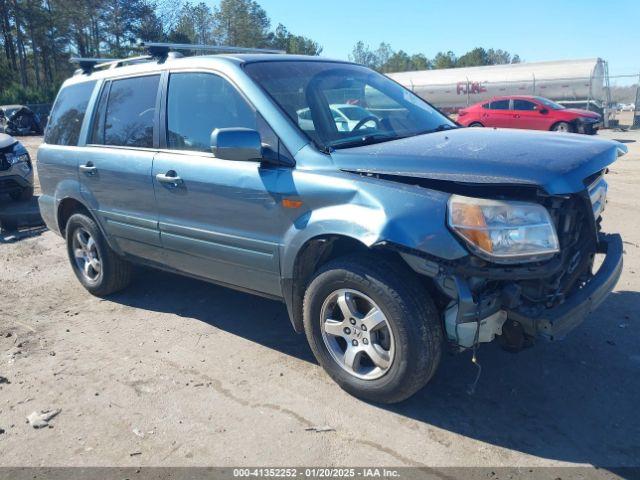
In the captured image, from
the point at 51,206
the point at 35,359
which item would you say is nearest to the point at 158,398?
the point at 35,359

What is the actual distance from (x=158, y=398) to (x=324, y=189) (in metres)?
1.64

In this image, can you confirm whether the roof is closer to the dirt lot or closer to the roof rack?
the roof rack

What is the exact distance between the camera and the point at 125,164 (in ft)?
14.6

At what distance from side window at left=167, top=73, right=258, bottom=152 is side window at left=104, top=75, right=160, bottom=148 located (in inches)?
10.0

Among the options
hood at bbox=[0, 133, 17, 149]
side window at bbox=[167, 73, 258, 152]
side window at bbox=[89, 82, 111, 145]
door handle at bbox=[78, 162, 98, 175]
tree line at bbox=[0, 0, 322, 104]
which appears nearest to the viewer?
side window at bbox=[167, 73, 258, 152]

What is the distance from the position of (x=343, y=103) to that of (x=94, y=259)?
9.04ft

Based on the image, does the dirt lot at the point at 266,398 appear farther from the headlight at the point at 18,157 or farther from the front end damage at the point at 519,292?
the headlight at the point at 18,157

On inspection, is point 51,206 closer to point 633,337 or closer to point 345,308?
point 345,308

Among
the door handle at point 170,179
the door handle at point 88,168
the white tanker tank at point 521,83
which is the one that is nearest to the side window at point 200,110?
the door handle at point 170,179

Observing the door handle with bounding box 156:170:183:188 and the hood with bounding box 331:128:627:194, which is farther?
the door handle with bounding box 156:170:183:188

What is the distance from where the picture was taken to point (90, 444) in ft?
10.2

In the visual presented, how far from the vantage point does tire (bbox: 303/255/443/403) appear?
2.97 meters

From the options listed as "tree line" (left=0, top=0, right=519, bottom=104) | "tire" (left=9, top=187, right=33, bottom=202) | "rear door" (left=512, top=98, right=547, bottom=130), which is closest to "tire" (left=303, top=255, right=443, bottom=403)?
"tire" (left=9, top=187, right=33, bottom=202)

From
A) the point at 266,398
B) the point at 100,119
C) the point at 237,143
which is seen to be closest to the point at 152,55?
the point at 100,119
